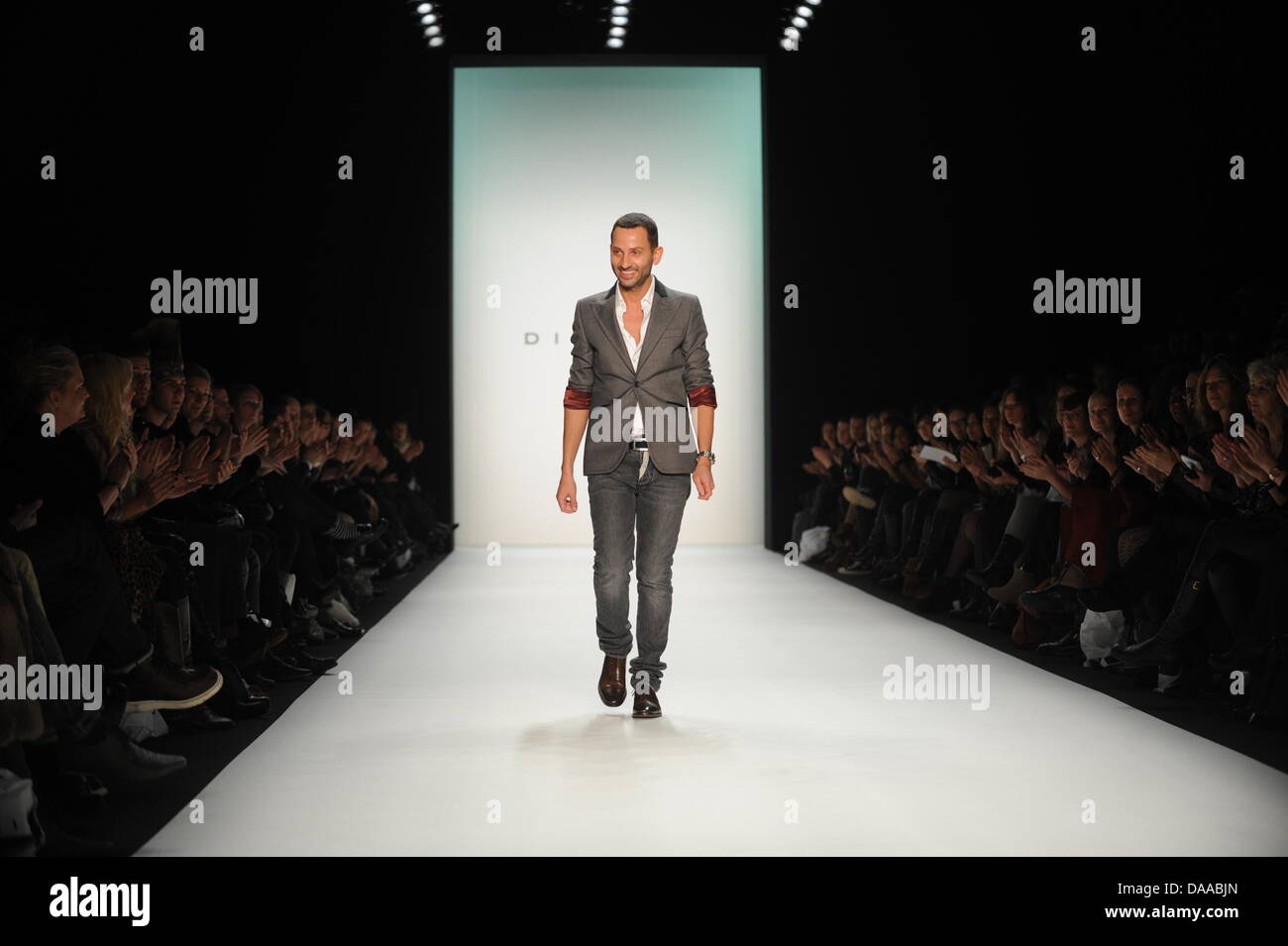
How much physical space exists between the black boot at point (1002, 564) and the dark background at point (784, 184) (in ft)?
5.38

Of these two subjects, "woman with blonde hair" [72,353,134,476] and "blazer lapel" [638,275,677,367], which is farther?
"blazer lapel" [638,275,677,367]

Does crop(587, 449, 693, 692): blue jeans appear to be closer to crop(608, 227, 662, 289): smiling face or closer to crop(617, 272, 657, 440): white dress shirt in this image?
crop(617, 272, 657, 440): white dress shirt

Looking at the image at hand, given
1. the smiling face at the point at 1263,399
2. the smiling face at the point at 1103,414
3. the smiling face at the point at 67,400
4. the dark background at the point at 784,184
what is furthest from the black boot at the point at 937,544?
the smiling face at the point at 67,400

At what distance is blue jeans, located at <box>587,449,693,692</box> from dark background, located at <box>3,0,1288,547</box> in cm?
194

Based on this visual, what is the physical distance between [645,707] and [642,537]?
395mm

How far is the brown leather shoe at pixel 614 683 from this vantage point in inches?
133

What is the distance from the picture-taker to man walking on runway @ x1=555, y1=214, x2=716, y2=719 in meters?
3.29

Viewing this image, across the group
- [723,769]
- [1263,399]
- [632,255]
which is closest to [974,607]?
[1263,399]

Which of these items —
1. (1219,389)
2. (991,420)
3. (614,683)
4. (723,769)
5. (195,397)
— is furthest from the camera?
(991,420)

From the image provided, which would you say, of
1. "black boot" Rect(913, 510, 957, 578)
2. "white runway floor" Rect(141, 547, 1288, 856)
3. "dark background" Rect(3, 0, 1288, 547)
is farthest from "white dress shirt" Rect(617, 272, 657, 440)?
"black boot" Rect(913, 510, 957, 578)

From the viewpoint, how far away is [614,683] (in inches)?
133

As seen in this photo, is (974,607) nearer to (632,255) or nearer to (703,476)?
(703,476)
